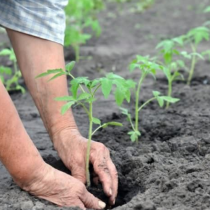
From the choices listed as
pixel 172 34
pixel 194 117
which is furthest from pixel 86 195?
pixel 172 34

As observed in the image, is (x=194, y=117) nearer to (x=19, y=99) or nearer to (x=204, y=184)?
(x=204, y=184)

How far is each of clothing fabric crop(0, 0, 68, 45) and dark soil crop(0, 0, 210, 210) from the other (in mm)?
676

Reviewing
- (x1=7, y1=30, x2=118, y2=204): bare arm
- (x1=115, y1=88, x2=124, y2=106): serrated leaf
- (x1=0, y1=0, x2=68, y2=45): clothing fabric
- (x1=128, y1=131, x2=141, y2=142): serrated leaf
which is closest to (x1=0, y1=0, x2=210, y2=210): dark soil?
(x1=128, y1=131, x2=141, y2=142): serrated leaf

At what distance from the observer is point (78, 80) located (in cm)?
264

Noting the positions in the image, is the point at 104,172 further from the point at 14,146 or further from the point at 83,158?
the point at 14,146

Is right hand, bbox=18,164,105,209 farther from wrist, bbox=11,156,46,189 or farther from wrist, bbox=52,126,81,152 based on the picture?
wrist, bbox=52,126,81,152

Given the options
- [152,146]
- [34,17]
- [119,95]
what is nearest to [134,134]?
[152,146]

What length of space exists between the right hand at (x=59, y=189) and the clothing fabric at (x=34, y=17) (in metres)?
0.85

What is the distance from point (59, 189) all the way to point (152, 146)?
2.51 feet

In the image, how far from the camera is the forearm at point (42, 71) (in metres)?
3.02

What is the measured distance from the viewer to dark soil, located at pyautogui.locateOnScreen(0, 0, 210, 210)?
2537 mm

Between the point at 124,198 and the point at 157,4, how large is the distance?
5983 millimetres

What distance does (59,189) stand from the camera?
258cm

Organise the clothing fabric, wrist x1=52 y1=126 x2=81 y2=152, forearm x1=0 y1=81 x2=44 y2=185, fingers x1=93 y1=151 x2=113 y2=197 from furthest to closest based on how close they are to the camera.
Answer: the clothing fabric < wrist x1=52 y1=126 x2=81 y2=152 < fingers x1=93 y1=151 x2=113 y2=197 < forearm x1=0 y1=81 x2=44 y2=185
